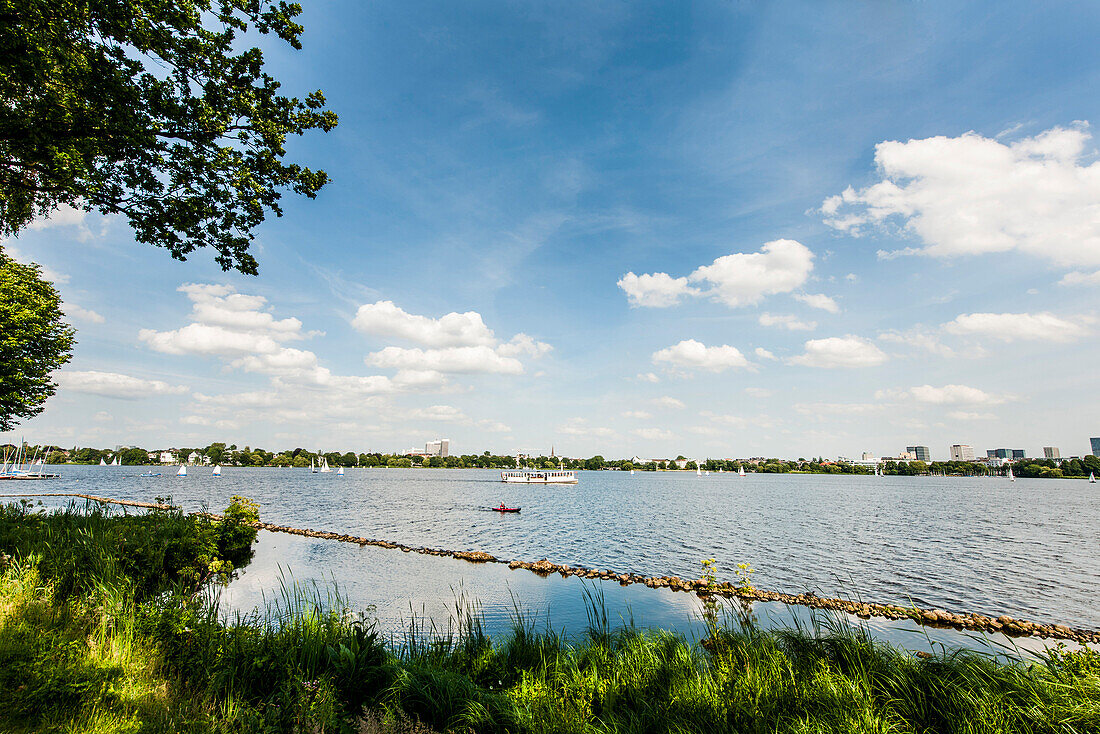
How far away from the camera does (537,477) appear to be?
144375 mm

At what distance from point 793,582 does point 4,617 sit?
95.5 feet

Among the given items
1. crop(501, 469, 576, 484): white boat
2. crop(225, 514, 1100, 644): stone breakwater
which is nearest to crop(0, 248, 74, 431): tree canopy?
crop(225, 514, 1100, 644): stone breakwater

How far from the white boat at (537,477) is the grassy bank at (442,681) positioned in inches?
5188

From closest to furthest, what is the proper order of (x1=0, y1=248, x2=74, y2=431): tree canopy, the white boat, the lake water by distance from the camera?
the lake water < (x1=0, y1=248, x2=74, y2=431): tree canopy < the white boat

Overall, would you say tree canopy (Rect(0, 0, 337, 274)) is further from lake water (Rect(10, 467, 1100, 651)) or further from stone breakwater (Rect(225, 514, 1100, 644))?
stone breakwater (Rect(225, 514, 1100, 644))

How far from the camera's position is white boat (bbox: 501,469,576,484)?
140m

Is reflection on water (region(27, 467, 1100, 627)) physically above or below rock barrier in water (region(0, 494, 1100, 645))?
below

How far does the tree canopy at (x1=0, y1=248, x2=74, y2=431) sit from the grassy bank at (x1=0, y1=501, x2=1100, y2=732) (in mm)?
26286

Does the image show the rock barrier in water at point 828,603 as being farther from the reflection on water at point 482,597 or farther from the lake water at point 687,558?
the lake water at point 687,558

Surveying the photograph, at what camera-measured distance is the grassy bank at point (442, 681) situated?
232 inches

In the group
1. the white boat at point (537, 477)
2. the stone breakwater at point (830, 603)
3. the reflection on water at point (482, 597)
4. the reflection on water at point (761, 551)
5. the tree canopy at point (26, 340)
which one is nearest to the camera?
the reflection on water at point (482, 597)

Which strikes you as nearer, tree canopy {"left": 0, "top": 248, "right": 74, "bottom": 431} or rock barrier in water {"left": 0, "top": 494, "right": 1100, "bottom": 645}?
rock barrier in water {"left": 0, "top": 494, "right": 1100, "bottom": 645}

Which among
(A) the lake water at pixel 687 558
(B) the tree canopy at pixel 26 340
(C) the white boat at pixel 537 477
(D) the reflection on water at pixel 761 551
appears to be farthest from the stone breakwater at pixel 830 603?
(C) the white boat at pixel 537 477

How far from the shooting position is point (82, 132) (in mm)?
9602
